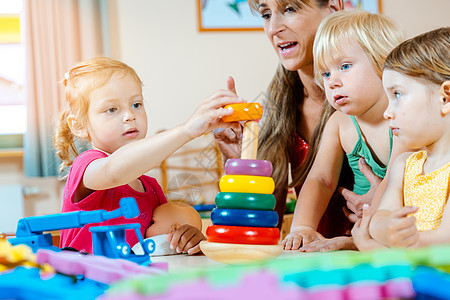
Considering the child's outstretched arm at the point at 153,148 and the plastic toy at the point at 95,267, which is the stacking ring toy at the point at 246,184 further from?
the plastic toy at the point at 95,267

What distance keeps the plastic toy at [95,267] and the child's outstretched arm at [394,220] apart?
1.16 ft

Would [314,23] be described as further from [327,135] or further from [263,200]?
[263,200]

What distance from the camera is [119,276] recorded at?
0.41m

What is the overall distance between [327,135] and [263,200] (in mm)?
719

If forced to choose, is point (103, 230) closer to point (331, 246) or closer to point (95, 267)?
point (95, 267)

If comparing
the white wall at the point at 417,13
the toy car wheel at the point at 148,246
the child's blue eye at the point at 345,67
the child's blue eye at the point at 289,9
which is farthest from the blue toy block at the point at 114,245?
the white wall at the point at 417,13

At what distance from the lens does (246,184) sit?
2.25 feet

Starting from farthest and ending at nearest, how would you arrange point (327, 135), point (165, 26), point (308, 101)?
1. point (165, 26)
2. point (308, 101)
3. point (327, 135)

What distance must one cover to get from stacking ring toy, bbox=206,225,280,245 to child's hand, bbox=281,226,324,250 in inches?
12.0

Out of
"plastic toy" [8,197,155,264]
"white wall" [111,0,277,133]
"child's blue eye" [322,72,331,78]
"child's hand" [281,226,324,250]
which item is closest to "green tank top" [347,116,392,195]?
"child's blue eye" [322,72,331,78]

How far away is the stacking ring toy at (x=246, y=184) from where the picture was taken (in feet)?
2.25

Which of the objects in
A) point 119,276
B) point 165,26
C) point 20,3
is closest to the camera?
point 119,276

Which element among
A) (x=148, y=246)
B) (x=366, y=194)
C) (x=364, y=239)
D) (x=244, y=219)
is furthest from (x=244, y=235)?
(x=366, y=194)

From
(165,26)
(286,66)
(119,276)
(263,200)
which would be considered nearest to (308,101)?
(286,66)
